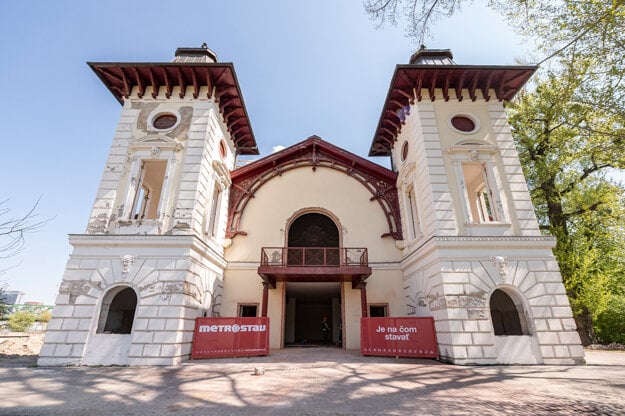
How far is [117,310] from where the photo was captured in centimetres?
1038

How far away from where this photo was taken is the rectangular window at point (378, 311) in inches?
548

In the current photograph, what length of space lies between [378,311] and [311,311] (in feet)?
29.0

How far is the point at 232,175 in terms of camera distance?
15.8 meters

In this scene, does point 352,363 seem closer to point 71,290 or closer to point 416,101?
point 71,290

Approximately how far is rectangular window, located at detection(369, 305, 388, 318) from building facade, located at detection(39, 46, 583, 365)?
0.10m

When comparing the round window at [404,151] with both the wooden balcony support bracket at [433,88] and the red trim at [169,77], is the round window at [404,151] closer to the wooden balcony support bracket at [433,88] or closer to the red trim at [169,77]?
the wooden balcony support bracket at [433,88]

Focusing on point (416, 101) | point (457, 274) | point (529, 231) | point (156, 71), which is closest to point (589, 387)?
point (457, 274)

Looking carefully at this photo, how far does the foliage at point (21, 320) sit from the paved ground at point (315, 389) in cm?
2554

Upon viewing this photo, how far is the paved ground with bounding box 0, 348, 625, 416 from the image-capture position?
4.84 m

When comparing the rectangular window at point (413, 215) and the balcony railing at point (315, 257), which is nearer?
the rectangular window at point (413, 215)

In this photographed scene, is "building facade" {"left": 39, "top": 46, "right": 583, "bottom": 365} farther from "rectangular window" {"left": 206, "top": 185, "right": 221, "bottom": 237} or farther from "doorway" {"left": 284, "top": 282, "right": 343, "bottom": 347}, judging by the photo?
"doorway" {"left": 284, "top": 282, "right": 343, "bottom": 347}

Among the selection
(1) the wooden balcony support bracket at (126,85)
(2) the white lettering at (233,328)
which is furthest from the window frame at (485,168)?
(1) the wooden balcony support bracket at (126,85)

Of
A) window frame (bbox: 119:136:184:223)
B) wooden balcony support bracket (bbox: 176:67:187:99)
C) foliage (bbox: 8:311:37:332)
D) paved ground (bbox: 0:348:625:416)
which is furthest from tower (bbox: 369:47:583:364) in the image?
foliage (bbox: 8:311:37:332)

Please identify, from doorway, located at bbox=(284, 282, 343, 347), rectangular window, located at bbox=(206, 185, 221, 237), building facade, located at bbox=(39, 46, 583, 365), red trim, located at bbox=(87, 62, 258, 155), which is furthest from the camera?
doorway, located at bbox=(284, 282, 343, 347)
